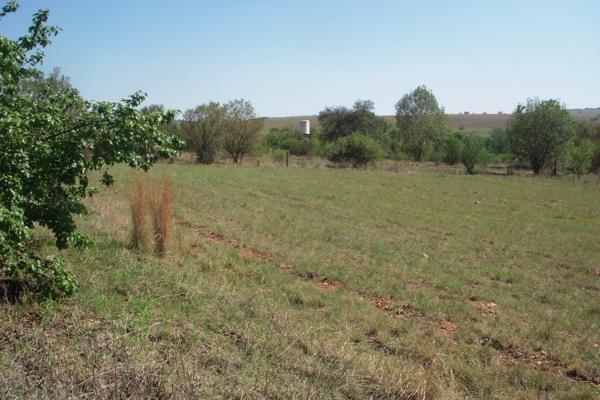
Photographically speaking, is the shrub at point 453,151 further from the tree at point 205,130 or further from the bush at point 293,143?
the tree at point 205,130

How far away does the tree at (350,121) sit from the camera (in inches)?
2499

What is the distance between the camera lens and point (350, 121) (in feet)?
211

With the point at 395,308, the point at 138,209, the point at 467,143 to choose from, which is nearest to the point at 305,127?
the point at 467,143

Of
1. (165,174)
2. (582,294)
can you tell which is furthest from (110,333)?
(582,294)

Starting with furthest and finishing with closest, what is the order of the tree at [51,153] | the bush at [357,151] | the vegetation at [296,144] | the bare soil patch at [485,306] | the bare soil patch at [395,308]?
the vegetation at [296,144] < the bush at [357,151] < the bare soil patch at [485,306] < the bare soil patch at [395,308] < the tree at [51,153]

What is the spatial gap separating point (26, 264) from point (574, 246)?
13919 millimetres

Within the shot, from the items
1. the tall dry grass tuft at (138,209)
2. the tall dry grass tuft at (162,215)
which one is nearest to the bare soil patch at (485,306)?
the tall dry grass tuft at (162,215)

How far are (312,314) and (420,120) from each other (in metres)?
60.9

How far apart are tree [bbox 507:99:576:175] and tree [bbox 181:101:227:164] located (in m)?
27.0

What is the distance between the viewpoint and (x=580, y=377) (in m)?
5.60

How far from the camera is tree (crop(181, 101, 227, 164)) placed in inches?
1633

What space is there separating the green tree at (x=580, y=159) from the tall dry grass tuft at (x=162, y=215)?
4240 cm

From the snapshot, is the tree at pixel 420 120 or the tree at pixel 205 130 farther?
the tree at pixel 420 120

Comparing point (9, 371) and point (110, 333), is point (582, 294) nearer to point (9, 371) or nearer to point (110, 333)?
point (110, 333)
